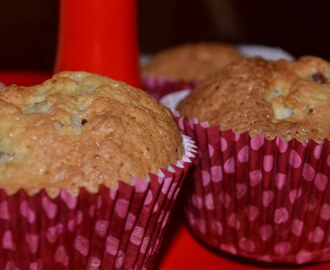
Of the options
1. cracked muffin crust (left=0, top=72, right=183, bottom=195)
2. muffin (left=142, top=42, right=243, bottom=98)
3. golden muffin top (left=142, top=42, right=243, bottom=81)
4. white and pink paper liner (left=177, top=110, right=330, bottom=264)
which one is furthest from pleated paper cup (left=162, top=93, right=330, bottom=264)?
golden muffin top (left=142, top=42, right=243, bottom=81)

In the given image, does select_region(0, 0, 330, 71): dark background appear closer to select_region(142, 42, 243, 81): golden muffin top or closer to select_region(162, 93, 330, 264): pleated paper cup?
select_region(142, 42, 243, 81): golden muffin top

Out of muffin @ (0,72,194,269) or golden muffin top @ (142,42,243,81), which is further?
golden muffin top @ (142,42,243,81)

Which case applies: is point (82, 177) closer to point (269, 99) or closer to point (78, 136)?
point (78, 136)

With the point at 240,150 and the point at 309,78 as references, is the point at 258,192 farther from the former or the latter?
the point at 309,78

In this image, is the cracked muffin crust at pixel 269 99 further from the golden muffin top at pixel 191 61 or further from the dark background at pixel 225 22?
the dark background at pixel 225 22

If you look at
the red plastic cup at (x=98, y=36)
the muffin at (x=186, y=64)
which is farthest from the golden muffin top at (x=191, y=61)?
the red plastic cup at (x=98, y=36)

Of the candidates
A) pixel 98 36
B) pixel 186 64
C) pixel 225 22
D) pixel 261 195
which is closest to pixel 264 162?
pixel 261 195

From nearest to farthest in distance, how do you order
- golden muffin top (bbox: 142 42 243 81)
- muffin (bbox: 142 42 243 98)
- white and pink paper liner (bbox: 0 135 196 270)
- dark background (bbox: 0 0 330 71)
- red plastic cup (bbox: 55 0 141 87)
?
white and pink paper liner (bbox: 0 135 196 270)
red plastic cup (bbox: 55 0 141 87)
muffin (bbox: 142 42 243 98)
golden muffin top (bbox: 142 42 243 81)
dark background (bbox: 0 0 330 71)

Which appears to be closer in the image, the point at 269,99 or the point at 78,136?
the point at 78,136
